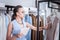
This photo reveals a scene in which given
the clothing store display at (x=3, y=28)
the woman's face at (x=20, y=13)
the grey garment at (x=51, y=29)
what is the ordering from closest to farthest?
the clothing store display at (x=3, y=28) → the woman's face at (x=20, y=13) → the grey garment at (x=51, y=29)

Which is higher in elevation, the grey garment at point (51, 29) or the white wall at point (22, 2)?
the white wall at point (22, 2)

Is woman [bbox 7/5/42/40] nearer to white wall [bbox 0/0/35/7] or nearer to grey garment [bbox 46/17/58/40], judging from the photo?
white wall [bbox 0/0/35/7]

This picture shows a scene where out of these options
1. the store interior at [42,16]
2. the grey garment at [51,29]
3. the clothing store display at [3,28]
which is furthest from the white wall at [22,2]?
the grey garment at [51,29]

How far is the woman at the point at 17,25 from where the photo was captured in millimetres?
1304

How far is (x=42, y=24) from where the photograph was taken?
150 cm

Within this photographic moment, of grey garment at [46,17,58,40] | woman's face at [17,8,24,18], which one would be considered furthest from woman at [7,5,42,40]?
grey garment at [46,17,58,40]

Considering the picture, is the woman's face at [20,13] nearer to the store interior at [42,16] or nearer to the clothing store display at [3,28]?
the store interior at [42,16]

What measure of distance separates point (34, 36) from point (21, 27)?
0.22 m

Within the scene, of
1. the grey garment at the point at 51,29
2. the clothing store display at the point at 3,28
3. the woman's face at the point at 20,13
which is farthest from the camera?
the grey garment at the point at 51,29

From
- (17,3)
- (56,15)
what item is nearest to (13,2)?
(17,3)

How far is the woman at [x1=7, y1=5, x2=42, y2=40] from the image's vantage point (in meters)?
1.30

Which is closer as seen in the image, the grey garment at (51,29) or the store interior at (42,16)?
the store interior at (42,16)

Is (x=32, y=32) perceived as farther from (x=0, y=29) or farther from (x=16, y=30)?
(x=0, y=29)

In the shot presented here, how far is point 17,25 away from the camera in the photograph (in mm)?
1346
